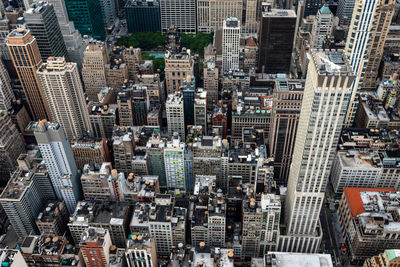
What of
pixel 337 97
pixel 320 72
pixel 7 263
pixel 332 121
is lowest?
pixel 7 263

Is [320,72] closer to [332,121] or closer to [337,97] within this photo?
[337,97]

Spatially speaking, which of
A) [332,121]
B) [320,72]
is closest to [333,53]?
[320,72]

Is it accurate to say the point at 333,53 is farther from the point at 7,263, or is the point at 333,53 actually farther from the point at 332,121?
the point at 7,263

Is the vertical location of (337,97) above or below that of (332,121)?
above

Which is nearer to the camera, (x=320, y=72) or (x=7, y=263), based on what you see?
(x=320, y=72)

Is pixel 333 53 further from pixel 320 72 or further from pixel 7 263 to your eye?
pixel 7 263

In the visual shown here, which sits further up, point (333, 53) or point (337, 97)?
point (333, 53)

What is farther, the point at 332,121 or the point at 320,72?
the point at 332,121

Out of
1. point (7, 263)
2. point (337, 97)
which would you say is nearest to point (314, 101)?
point (337, 97)
